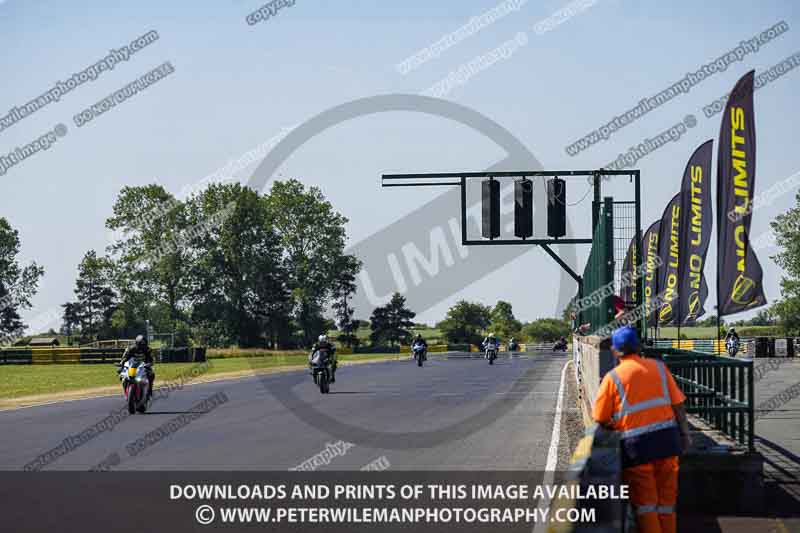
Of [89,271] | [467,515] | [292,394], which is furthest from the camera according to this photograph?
[89,271]

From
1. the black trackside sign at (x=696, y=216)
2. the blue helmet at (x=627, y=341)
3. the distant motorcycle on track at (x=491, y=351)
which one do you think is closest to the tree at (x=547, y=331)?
the distant motorcycle on track at (x=491, y=351)

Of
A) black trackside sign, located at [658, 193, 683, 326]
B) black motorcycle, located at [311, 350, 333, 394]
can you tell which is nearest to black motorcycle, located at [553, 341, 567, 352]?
black trackside sign, located at [658, 193, 683, 326]

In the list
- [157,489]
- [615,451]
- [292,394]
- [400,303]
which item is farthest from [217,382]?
[400,303]

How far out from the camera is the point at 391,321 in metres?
132

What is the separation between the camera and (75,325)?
175 meters

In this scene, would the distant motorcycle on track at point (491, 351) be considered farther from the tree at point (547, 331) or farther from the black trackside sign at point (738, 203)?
the tree at point (547, 331)

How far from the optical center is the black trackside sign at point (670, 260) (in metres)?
34.5

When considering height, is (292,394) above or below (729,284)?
below

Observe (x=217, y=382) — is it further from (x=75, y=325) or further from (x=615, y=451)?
(x=75, y=325)

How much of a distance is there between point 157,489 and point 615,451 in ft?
17.1

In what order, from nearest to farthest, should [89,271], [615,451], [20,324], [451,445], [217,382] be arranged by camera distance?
[615,451], [451,445], [217,382], [89,271], [20,324]

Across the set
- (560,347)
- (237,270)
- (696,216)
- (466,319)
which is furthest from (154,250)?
(466,319)

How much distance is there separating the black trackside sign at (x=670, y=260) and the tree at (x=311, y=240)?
62477 mm

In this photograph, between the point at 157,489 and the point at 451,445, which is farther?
the point at 451,445
